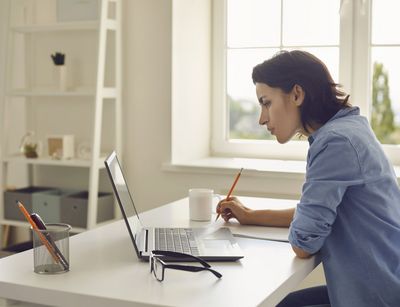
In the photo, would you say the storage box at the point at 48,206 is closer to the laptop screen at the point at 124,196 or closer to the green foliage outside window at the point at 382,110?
the laptop screen at the point at 124,196

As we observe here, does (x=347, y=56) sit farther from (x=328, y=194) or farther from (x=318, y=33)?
(x=328, y=194)

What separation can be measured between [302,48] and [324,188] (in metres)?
1.91

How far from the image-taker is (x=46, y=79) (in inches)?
144

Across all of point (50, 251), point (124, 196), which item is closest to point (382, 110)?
point (124, 196)

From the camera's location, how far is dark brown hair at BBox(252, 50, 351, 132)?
178cm

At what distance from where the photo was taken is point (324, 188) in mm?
1584

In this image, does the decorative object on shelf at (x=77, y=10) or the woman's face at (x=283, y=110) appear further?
the decorative object on shelf at (x=77, y=10)

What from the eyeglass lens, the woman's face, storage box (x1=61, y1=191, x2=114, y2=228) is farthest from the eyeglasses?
storage box (x1=61, y1=191, x2=114, y2=228)

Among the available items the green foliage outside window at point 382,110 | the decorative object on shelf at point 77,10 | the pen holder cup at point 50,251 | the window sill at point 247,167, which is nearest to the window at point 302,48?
the green foliage outside window at point 382,110

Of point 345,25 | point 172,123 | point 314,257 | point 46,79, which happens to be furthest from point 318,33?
point 314,257

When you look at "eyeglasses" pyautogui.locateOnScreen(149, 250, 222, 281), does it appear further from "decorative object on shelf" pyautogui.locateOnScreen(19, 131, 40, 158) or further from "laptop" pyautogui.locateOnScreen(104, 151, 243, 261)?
"decorative object on shelf" pyautogui.locateOnScreen(19, 131, 40, 158)

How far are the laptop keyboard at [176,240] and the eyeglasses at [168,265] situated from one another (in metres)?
0.08

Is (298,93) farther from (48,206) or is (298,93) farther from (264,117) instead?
(48,206)

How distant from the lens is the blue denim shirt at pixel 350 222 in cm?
159
